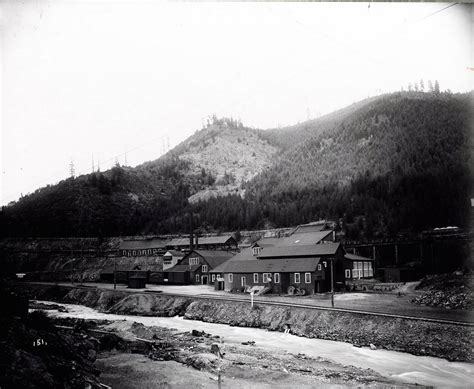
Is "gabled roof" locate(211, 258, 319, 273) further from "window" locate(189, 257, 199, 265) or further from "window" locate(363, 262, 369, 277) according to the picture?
"window" locate(363, 262, 369, 277)

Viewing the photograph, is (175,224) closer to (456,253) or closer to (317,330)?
(456,253)

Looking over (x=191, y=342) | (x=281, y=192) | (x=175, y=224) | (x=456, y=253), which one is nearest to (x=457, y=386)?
(x=191, y=342)

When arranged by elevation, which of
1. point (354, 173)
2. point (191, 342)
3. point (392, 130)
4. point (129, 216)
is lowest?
point (191, 342)

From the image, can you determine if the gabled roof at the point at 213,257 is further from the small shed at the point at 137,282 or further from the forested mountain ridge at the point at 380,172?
the forested mountain ridge at the point at 380,172

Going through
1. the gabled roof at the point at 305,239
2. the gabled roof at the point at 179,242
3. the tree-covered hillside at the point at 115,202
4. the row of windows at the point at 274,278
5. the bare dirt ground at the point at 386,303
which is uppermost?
the tree-covered hillside at the point at 115,202

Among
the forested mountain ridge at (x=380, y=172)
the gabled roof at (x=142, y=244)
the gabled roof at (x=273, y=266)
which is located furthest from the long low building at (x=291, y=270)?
the gabled roof at (x=142, y=244)

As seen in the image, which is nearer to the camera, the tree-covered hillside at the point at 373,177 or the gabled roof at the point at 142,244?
the tree-covered hillside at the point at 373,177
